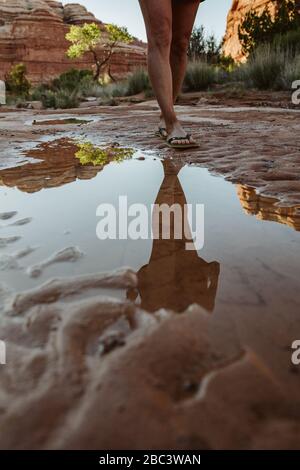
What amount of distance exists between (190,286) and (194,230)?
0.28 meters

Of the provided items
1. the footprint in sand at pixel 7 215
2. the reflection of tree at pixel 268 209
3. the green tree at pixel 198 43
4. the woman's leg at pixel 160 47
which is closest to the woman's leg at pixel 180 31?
the woman's leg at pixel 160 47

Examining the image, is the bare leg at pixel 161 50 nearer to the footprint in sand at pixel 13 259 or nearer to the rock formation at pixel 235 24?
the footprint in sand at pixel 13 259

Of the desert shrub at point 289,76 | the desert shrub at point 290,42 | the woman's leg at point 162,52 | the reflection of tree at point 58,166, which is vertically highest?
the desert shrub at point 290,42

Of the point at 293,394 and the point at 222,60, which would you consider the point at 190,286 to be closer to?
the point at 293,394

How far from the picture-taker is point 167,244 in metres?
0.83

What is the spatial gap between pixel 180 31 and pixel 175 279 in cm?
227

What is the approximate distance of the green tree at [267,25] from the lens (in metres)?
9.84

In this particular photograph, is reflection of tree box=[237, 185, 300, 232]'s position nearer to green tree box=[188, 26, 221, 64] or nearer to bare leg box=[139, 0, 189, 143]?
bare leg box=[139, 0, 189, 143]

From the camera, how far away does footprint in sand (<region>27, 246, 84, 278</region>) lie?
0.69 meters

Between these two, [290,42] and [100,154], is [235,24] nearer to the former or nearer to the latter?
[290,42]

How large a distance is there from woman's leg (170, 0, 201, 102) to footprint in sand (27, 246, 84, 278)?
216 cm

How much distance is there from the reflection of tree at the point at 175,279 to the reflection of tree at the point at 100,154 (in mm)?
1035

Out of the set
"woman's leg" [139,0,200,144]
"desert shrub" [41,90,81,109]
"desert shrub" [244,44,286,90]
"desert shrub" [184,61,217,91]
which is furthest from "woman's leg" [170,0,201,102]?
"desert shrub" [41,90,81,109]

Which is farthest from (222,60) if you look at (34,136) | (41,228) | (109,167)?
(41,228)
